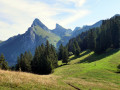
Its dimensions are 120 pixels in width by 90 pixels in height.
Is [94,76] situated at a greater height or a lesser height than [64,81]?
lesser

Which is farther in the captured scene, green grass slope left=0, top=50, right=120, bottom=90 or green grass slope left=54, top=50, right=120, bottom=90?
green grass slope left=54, top=50, right=120, bottom=90

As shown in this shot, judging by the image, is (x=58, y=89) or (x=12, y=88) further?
(x=58, y=89)

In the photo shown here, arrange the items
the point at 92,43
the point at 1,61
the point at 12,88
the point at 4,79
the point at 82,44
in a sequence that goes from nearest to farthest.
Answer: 1. the point at 12,88
2. the point at 4,79
3. the point at 1,61
4. the point at 92,43
5. the point at 82,44

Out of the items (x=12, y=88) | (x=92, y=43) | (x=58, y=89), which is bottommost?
(x=58, y=89)

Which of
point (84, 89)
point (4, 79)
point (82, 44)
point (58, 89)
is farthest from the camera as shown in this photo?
point (82, 44)

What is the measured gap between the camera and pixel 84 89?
63.5 ft

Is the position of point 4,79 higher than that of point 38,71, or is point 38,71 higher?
point 4,79

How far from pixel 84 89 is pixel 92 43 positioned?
87175 mm

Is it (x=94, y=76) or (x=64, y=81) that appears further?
(x=94, y=76)

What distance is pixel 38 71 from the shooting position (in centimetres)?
5816

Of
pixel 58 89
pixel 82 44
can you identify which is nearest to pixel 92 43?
pixel 82 44

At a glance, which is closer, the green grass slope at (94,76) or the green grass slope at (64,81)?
the green grass slope at (64,81)

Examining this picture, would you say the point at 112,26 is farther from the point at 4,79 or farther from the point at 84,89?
the point at 4,79

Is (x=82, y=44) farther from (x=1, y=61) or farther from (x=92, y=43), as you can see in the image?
(x=1, y=61)
